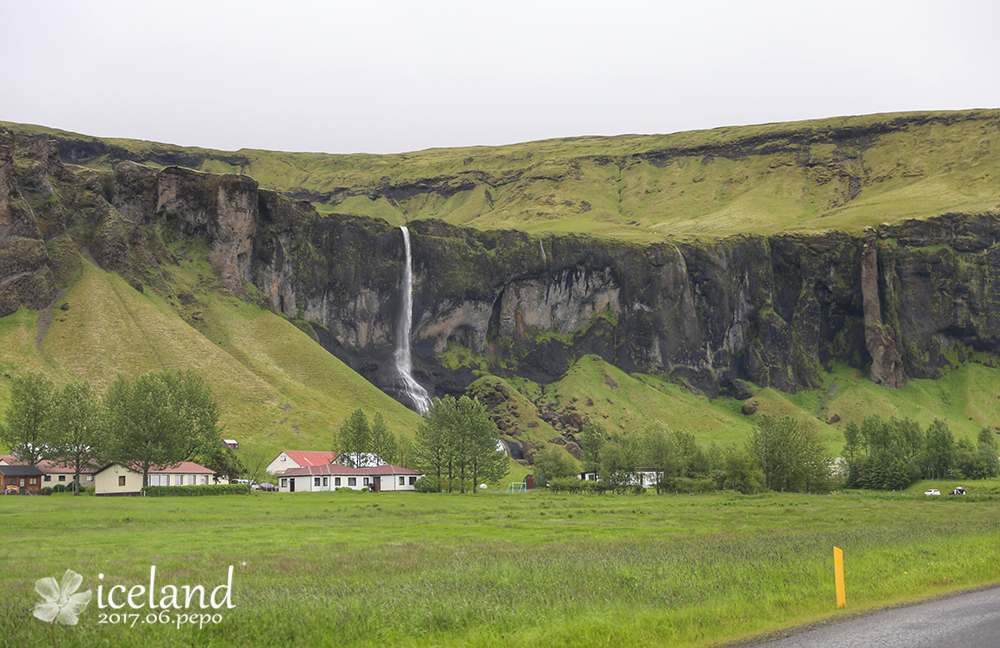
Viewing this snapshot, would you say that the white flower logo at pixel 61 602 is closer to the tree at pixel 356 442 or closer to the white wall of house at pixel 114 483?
the white wall of house at pixel 114 483

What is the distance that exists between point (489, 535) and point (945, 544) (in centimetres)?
2282

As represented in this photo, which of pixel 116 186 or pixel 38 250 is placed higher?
pixel 116 186

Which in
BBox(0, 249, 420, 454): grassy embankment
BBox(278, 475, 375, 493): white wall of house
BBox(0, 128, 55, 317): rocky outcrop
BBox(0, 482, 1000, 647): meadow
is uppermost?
BBox(0, 128, 55, 317): rocky outcrop

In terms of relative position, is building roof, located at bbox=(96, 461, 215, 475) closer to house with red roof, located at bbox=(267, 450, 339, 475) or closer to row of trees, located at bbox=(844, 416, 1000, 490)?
house with red roof, located at bbox=(267, 450, 339, 475)

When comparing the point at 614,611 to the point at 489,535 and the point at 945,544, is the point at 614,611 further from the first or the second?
the point at 489,535

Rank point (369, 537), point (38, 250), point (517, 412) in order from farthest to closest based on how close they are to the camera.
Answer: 1. point (517, 412)
2. point (38, 250)
3. point (369, 537)

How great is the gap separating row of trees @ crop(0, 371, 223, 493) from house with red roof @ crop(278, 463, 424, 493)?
36.0 ft

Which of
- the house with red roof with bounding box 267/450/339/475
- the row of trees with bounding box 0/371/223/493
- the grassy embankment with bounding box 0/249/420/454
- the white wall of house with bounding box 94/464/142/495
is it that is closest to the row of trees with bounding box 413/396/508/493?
the house with red roof with bounding box 267/450/339/475

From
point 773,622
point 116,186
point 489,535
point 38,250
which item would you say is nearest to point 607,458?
point 489,535

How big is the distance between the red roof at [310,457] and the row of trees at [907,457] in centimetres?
8647

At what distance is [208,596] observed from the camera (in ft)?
65.9

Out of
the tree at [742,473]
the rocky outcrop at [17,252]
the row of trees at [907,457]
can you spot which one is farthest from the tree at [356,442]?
the row of trees at [907,457]

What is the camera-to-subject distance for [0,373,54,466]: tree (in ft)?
298

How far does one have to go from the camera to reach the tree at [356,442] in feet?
377
